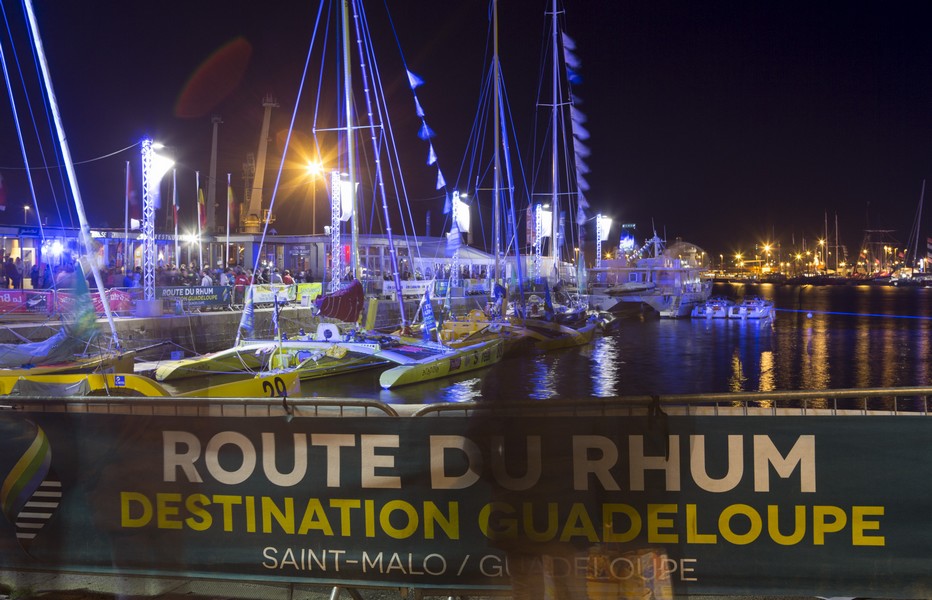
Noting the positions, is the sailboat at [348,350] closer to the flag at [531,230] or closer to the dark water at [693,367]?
the dark water at [693,367]

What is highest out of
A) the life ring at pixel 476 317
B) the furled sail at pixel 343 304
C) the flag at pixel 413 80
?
the flag at pixel 413 80

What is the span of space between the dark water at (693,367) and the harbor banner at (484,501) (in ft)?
52.2

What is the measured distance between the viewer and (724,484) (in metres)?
4.42

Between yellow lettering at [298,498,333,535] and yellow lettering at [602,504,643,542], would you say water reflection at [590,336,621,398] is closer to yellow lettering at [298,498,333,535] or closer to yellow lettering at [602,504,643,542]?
yellow lettering at [602,504,643,542]

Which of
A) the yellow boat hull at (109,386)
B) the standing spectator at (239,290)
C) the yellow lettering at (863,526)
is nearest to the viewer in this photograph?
the yellow lettering at (863,526)

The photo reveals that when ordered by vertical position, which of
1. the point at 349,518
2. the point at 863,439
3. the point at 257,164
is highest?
the point at 257,164

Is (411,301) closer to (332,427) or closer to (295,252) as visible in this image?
(295,252)

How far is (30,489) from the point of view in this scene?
477 cm

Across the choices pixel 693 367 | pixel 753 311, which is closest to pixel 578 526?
pixel 693 367

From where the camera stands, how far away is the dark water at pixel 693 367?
24.3 metres

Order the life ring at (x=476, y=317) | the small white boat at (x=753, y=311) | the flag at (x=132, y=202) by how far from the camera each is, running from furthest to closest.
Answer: the small white boat at (x=753, y=311) < the life ring at (x=476, y=317) < the flag at (x=132, y=202)

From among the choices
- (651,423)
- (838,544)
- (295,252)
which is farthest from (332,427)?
(295,252)

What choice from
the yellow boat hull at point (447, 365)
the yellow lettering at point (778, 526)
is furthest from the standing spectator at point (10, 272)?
the yellow lettering at point (778, 526)

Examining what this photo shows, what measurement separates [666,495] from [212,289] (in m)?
26.9
